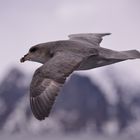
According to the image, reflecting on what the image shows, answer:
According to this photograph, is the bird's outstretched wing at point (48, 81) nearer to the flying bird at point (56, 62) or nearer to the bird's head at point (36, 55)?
the flying bird at point (56, 62)

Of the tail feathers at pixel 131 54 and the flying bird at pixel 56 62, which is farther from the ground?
the flying bird at pixel 56 62

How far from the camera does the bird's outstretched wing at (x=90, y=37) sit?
1974 centimetres

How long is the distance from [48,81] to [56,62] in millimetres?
→ 878

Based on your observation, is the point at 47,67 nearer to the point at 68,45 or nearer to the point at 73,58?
the point at 73,58

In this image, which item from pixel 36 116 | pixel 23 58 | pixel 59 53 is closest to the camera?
pixel 36 116

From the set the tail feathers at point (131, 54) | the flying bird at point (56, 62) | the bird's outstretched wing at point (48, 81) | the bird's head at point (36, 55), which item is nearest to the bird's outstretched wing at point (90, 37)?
the tail feathers at point (131, 54)

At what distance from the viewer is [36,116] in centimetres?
1401

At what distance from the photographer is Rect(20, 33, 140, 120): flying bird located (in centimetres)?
1428

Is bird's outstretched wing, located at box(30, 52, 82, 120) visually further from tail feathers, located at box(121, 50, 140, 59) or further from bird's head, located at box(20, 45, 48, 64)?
tail feathers, located at box(121, 50, 140, 59)

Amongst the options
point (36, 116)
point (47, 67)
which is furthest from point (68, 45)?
point (36, 116)

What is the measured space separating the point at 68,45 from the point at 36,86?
2.39 metres

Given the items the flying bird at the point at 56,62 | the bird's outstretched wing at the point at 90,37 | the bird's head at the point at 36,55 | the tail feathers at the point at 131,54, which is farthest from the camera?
the bird's outstretched wing at the point at 90,37

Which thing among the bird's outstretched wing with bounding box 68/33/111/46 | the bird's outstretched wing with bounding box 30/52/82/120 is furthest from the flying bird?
the bird's outstretched wing with bounding box 68/33/111/46

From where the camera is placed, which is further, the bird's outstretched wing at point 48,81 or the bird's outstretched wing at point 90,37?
the bird's outstretched wing at point 90,37
